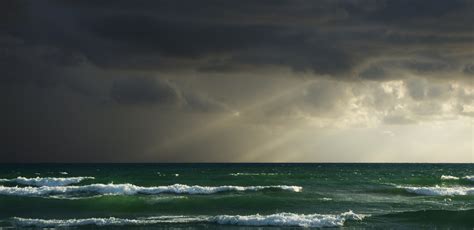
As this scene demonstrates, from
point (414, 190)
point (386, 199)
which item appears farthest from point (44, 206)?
point (414, 190)

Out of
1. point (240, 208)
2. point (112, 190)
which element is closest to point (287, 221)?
point (240, 208)

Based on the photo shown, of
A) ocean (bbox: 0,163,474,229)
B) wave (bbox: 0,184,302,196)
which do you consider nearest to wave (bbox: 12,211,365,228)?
ocean (bbox: 0,163,474,229)

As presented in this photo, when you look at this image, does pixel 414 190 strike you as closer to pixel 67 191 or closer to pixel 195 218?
pixel 195 218

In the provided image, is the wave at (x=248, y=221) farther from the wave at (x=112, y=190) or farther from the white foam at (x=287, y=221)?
the wave at (x=112, y=190)

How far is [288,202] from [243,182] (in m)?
18.6

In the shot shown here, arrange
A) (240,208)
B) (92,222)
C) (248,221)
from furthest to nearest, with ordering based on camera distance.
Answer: (240,208) < (248,221) < (92,222)

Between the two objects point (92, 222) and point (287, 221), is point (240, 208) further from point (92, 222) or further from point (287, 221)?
point (92, 222)

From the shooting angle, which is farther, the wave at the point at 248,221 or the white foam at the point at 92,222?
the white foam at the point at 92,222

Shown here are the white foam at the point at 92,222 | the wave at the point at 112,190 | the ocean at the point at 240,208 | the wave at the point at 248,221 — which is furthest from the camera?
the wave at the point at 112,190

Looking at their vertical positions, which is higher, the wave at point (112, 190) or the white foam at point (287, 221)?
the wave at point (112, 190)

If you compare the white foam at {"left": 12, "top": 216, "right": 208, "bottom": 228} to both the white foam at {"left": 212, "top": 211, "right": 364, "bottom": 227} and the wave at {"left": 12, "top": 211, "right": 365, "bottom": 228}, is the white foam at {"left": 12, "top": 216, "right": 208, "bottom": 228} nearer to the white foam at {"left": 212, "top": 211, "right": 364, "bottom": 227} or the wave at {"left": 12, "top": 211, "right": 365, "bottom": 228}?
the wave at {"left": 12, "top": 211, "right": 365, "bottom": 228}

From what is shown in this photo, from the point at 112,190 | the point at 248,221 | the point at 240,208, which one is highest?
the point at 112,190

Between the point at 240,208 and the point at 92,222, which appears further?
the point at 240,208

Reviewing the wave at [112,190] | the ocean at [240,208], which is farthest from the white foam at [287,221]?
the wave at [112,190]
